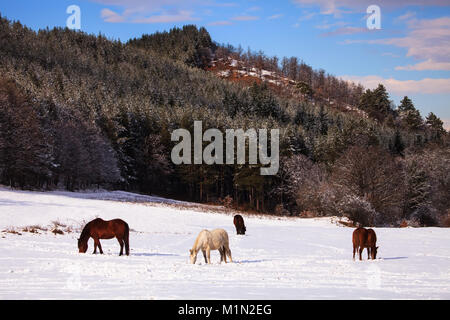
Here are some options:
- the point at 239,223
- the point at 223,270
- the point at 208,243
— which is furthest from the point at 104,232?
the point at 239,223

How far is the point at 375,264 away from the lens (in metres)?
17.5

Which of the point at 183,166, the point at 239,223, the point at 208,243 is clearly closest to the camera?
the point at 208,243

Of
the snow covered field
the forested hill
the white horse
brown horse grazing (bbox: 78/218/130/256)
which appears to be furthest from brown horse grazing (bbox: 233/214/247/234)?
the forested hill

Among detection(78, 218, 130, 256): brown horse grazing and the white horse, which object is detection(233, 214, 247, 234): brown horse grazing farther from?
the white horse

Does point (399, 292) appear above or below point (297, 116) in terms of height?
below

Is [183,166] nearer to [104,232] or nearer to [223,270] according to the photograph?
[104,232]

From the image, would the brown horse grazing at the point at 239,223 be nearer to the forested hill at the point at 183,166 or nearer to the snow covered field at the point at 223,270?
the snow covered field at the point at 223,270

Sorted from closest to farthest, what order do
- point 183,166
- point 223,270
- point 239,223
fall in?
point 223,270, point 239,223, point 183,166

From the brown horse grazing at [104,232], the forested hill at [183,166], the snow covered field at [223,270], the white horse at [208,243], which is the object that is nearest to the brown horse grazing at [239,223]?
the snow covered field at [223,270]

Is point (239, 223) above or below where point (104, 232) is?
below

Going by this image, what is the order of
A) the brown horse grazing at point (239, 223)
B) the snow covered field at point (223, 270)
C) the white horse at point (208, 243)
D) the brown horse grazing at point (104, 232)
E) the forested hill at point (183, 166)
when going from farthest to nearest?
the forested hill at point (183, 166) < the brown horse grazing at point (239, 223) < the brown horse grazing at point (104, 232) < the white horse at point (208, 243) < the snow covered field at point (223, 270)
